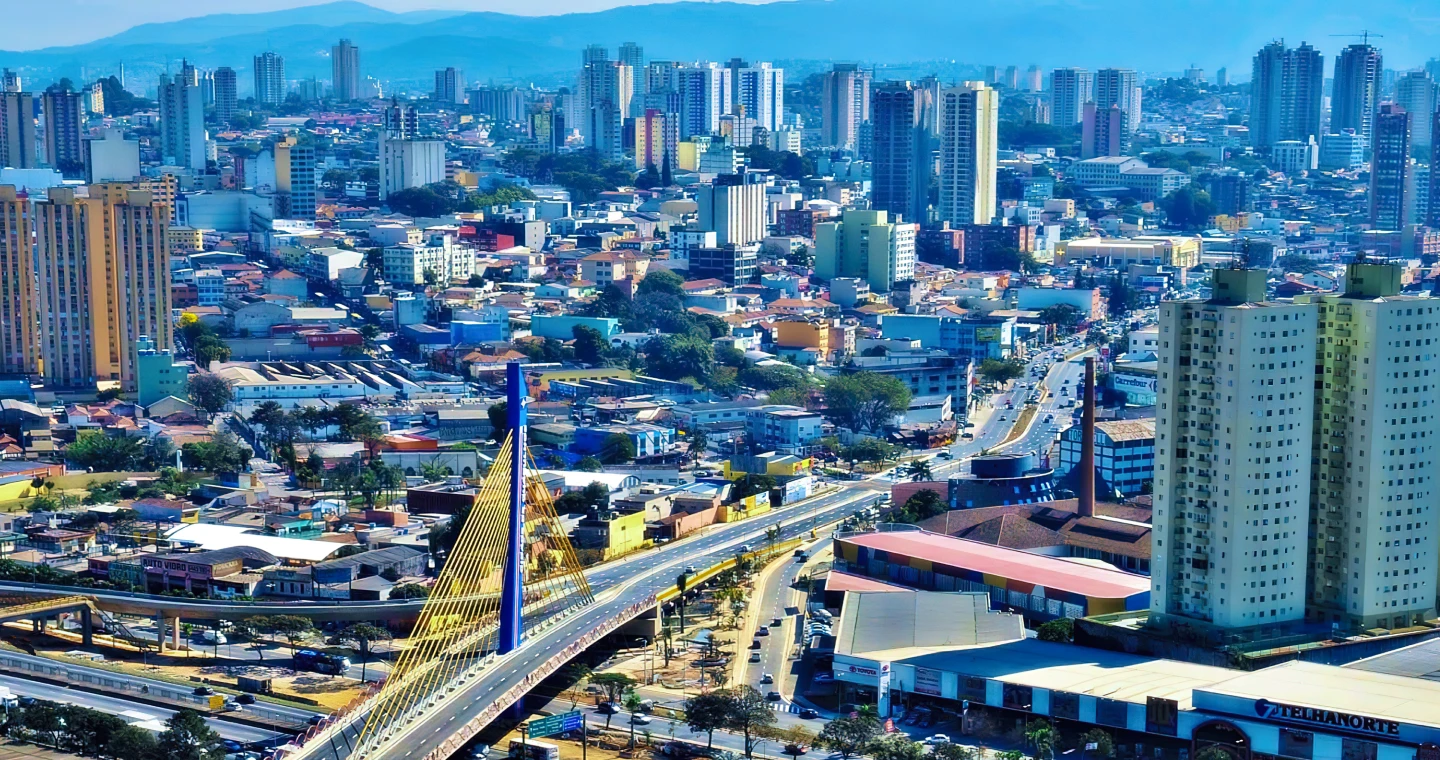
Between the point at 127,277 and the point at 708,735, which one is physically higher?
the point at 127,277

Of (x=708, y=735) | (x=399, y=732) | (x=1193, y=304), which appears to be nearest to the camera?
(x=399, y=732)

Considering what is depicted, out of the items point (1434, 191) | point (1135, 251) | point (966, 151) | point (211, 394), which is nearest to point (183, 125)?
point (966, 151)

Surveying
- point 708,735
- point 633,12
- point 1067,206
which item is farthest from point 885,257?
point 633,12

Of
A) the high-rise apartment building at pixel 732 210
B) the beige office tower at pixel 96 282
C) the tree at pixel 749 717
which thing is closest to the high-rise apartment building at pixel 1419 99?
the high-rise apartment building at pixel 732 210

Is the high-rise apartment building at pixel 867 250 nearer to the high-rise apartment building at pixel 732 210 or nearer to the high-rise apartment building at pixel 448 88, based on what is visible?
the high-rise apartment building at pixel 732 210

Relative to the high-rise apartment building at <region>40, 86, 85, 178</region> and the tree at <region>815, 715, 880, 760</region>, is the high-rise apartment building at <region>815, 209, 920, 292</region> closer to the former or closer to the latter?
the high-rise apartment building at <region>40, 86, 85, 178</region>

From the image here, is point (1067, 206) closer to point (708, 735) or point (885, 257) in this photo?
point (885, 257)
